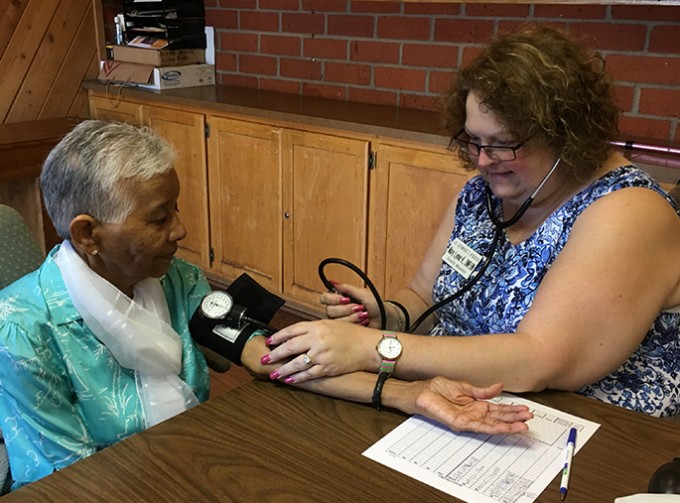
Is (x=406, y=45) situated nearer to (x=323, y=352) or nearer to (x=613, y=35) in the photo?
(x=613, y=35)

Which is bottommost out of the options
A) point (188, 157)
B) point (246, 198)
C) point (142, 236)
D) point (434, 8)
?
point (246, 198)

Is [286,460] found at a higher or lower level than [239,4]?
lower

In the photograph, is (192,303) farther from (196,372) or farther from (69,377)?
(69,377)

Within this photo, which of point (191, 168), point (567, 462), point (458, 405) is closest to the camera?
point (567, 462)

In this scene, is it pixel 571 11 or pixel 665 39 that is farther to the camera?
pixel 571 11

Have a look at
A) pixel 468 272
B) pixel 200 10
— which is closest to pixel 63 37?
pixel 200 10

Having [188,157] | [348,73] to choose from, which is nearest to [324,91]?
[348,73]

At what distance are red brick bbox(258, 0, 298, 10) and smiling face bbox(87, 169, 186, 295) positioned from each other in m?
2.27

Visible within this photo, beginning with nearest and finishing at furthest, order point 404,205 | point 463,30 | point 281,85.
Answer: point 404,205
point 463,30
point 281,85

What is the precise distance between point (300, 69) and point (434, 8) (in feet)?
2.60

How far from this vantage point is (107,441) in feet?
4.25

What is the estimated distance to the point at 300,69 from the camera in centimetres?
341

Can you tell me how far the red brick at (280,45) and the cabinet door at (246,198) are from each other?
0.52 meters

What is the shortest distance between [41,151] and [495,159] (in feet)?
8.43
